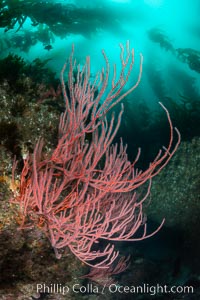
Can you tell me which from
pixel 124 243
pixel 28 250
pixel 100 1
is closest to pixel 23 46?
pixel 100 1

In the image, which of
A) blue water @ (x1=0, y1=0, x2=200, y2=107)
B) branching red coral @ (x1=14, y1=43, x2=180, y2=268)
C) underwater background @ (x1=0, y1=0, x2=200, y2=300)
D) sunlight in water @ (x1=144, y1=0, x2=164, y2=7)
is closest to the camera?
branching red coral @ (x1=14, y1=43, x2=180, y2=268)

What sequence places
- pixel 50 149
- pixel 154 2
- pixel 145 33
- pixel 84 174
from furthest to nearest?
1. pixel 145 33
2. pixel 154 2
3. pixel 50 149
4. pixel 84 174

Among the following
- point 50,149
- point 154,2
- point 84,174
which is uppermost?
point 154,2

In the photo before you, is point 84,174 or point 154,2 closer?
point 84,174

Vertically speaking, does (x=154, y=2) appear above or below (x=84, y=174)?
above

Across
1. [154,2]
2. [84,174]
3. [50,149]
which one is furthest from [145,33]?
[84,174]

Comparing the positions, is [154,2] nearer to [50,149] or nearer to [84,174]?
[50,149]

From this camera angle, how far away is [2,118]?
11.3 ft

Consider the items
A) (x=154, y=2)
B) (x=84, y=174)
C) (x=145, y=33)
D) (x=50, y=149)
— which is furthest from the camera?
(x=145, y=33)

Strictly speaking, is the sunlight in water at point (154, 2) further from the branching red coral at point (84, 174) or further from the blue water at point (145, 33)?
the branching red coral at point (84, 174)

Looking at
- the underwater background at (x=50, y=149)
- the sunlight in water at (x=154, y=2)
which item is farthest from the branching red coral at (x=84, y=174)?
the sunlight in water at (x=154, y=2)

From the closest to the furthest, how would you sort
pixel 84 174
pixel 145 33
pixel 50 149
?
pixel 84 174 → pixel 50 149 → pixel 145 33

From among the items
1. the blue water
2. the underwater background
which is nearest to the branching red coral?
the underwater background

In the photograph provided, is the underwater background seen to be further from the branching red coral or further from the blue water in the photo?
the blue water
